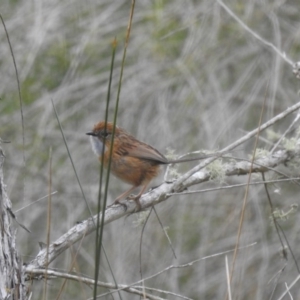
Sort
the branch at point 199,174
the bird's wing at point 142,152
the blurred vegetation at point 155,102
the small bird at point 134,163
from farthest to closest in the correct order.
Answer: the blurred vegetation at point 155,102
the small bird at point 134,163
the bird's wing at point 142,152
the branch at point 199,174

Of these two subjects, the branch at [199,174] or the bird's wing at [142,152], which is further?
the bird's wing at [142,152]

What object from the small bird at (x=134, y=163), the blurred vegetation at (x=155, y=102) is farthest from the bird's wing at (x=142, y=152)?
the blurred vegetation at (x=155, y=102)

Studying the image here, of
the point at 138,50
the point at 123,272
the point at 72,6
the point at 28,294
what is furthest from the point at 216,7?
the point at 28,294

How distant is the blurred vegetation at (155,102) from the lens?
21.9 ft

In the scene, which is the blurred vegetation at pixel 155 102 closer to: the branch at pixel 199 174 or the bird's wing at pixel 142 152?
the bird's wing at pixel 142 152

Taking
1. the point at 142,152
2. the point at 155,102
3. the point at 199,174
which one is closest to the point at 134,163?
the point at 142,152

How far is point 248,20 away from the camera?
21.7ft

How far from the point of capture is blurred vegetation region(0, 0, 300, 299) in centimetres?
668

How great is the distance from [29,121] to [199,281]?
1.88 meters

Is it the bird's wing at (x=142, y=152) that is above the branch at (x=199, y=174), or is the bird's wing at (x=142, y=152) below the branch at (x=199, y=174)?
above

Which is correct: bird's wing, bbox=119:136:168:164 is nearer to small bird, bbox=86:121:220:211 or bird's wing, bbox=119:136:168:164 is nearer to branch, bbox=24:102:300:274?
small bird, bbox=86:121:220:211

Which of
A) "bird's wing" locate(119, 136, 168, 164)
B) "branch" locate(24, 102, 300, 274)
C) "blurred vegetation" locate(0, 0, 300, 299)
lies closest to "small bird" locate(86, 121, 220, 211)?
"bird's wing" locate(119, 136, 168, 164)

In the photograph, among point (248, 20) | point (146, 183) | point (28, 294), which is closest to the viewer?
point (28, 294)

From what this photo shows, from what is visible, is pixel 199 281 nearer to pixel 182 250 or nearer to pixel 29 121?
pixel 182 250
